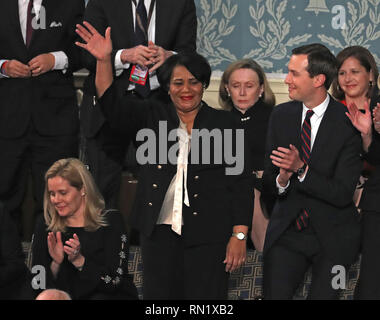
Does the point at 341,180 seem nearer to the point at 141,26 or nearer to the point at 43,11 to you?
the point at 141,26

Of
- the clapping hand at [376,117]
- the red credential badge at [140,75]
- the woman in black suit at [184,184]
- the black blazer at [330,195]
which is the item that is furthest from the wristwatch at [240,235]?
the red credential badge at [140,75]

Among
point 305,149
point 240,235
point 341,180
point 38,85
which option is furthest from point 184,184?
point 38,85

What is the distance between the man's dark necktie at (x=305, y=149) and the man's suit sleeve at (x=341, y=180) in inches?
4.0

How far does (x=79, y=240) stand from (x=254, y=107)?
1546 millimetres

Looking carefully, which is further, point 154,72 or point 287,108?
point 154,72

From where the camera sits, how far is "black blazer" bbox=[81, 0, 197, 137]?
514 cm

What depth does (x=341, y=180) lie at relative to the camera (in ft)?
14.6

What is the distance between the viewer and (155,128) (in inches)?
171

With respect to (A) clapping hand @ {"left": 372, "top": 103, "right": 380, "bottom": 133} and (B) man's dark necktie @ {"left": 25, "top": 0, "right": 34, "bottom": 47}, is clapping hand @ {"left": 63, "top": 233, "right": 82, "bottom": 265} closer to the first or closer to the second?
(B) man's dark necktie @ {"left": 25, "top": 0, "right": 34, "bottom": 47}

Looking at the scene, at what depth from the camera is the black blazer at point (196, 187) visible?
168 inches

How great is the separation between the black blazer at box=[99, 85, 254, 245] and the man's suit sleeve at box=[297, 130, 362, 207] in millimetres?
329

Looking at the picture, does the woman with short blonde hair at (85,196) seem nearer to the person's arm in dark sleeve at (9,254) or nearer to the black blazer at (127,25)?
the person's arm in dark sleeve at (9,254)
